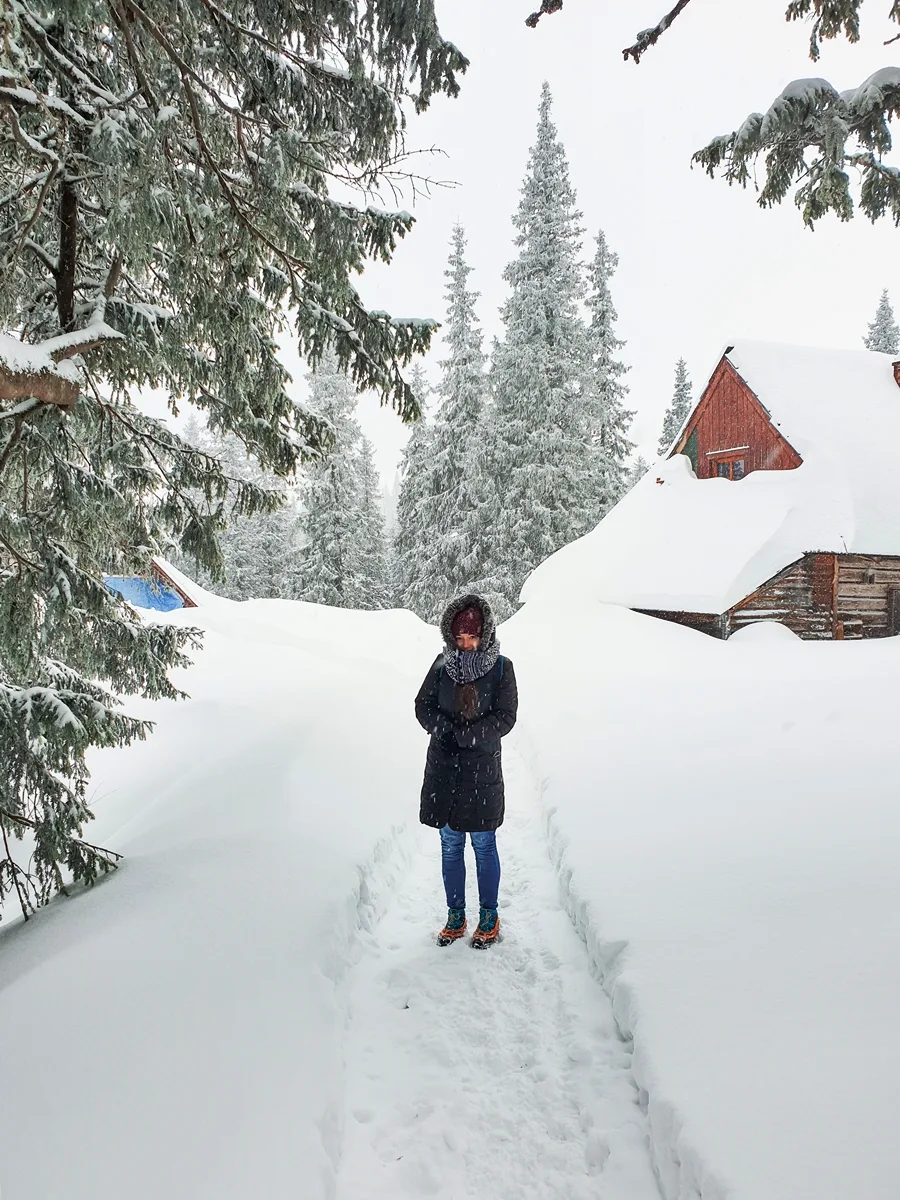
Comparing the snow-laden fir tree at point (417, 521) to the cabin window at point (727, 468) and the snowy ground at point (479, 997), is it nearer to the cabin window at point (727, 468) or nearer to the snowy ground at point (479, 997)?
the cabin window at point (727, 468)

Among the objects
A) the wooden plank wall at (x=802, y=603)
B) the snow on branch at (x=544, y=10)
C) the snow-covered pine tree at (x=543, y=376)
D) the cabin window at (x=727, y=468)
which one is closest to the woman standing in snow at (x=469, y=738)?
the snow on branch at (x=544, y=10)

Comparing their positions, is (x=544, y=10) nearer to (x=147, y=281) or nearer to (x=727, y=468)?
(x=147, y=281)

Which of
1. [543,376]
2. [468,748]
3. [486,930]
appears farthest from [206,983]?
[543,376]

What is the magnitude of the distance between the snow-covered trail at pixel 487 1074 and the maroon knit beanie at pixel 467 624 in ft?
6.88

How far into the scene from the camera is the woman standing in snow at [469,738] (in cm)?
398

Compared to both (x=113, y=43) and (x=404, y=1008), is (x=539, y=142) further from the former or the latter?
(x=404, y=1008)

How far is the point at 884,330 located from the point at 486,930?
132 feet

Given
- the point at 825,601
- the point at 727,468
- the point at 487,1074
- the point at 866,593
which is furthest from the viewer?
the point at 727,468

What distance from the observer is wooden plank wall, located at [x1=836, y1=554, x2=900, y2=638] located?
608 inches

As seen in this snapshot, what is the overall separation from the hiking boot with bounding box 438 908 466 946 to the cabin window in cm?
1759

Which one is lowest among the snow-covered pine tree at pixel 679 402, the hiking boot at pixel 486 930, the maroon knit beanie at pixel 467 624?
the hiking boot at pixel 486 930

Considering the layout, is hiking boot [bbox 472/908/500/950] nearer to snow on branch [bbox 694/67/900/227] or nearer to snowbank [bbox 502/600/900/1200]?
snowbank [bbox 502/600/900/1200]

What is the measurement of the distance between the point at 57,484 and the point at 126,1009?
3275 mm

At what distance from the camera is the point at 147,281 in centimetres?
560
